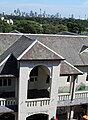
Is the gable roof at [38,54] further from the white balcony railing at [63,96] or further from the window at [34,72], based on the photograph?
the white balcony railing at [63,96]

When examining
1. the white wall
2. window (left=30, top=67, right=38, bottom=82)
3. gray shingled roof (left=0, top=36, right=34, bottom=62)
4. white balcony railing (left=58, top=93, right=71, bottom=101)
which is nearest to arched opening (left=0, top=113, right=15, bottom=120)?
the white wall

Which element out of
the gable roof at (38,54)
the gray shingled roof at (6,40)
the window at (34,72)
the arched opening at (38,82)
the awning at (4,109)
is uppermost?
the gray shingled roof at (6,40)

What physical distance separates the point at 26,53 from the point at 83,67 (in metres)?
8.98

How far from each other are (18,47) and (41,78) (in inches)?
179

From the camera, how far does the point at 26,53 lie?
2323 centimetres

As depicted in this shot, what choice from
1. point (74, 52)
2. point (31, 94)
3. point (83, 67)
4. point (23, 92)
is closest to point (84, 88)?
point (83, 67)

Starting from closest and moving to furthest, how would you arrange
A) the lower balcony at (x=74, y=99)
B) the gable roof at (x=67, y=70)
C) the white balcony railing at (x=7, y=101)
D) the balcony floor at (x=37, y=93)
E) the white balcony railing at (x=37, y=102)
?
the white balcony railing at (x=7, y=101), the white balcony railing at (x=37, y=102), the gable roof at (x=67, y=70), the balcony floor at (x=37, y=93), the lower balcony at (x=74, y=99)

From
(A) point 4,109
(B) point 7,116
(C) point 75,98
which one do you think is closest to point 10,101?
(A) point 4,109

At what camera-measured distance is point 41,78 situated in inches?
1087

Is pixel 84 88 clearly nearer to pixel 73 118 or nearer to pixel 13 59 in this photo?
pixel 73 118

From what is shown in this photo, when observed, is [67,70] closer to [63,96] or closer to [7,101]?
[63,96]

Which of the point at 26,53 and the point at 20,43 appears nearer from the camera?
the point at 26,53

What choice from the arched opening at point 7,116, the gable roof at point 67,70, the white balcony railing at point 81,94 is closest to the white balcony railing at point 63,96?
the white balcony railing at point 81,94

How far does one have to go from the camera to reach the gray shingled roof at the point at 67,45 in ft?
96.5
